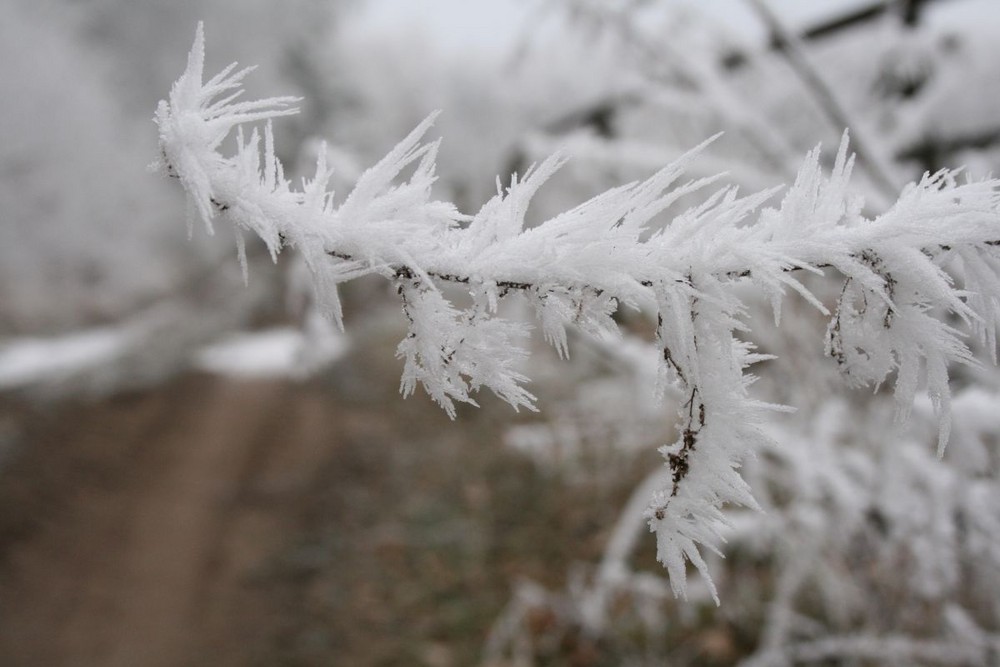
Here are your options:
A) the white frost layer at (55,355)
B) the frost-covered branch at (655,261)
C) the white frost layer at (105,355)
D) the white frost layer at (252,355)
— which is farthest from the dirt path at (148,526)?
the frost-covered branch at (655,261)

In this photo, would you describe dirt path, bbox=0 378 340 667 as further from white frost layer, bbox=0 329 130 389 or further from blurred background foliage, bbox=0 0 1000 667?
white frost layer, bbox=0 329 130 389

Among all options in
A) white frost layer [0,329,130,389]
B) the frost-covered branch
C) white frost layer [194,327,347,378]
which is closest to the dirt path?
white frost layer [194,327,347,378]

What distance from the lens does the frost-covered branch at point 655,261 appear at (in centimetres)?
50

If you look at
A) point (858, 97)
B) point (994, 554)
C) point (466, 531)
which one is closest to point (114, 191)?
point (466, 531)

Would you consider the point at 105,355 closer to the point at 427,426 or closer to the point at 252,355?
the point at 252,355

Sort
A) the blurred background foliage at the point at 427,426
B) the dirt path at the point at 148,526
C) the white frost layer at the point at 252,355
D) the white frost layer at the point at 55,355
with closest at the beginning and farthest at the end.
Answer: the blurred background foliage at the point at 427,426, the dirt path at the point at 148,526, the white frost layer at the point at 55,355, the white frost layer at the point at 252,355

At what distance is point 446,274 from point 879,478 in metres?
1.92

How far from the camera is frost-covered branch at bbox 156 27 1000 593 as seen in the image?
50 centimetres

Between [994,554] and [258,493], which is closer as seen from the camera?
[994,554]

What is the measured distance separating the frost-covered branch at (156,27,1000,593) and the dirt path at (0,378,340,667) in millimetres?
6125

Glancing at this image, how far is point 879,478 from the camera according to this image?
6.51 ft

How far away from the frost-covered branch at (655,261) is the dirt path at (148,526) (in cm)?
612

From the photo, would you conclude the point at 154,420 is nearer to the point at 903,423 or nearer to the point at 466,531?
the point at 466,531

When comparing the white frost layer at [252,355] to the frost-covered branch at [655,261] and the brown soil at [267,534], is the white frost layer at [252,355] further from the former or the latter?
the frost-covered branch at [655,261]
